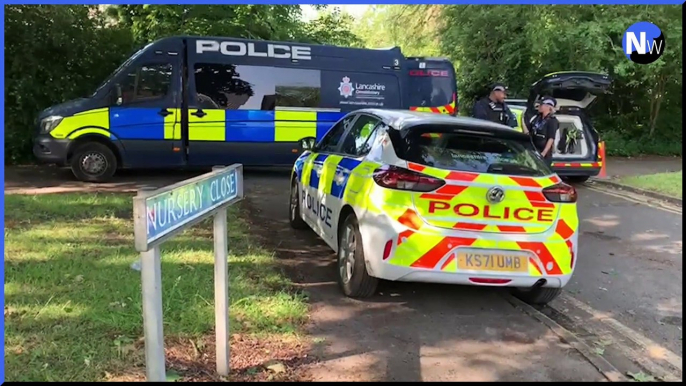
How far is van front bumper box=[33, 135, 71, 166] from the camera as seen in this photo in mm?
9984

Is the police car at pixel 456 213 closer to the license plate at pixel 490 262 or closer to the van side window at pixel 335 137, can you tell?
the license plate at pixel 490 262

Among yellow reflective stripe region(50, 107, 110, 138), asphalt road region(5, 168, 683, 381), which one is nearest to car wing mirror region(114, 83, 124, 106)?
yellow reflective stripe region(50, 107, 110, 138)

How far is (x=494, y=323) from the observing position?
4.54 metres

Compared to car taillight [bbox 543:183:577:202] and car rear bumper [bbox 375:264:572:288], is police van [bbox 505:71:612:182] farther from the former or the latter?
car rear bumper [bbox 375:264:572:288]

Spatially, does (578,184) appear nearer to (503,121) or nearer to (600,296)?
(503,121)

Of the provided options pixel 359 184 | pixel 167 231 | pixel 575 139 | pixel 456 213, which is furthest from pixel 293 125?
pixel 167 231

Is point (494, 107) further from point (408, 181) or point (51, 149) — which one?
point (51, 149)

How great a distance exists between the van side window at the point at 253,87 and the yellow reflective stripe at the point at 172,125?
1.37 feet

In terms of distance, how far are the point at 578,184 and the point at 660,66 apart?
7.17 metres

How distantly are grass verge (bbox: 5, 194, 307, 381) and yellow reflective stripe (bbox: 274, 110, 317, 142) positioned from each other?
181 inches

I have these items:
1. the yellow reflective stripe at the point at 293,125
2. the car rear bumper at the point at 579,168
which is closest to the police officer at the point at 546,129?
the car rear bumper at the point at 579,168

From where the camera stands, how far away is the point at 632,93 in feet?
64.9

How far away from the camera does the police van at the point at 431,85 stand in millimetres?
12086

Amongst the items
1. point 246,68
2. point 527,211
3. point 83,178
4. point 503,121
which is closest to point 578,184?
point 503,121
